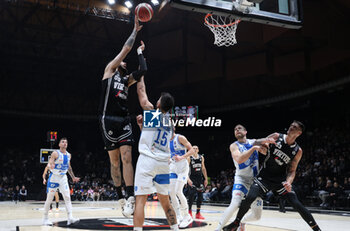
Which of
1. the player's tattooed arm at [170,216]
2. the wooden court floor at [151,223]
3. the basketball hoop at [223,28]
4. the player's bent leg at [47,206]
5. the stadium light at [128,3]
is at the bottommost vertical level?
the wooden court floor at [151,223]

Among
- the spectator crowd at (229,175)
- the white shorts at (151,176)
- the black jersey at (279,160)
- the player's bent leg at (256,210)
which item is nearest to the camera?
the white shorts at (151,176)

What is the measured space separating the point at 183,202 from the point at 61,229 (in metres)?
2.69

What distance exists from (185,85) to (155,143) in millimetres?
19075

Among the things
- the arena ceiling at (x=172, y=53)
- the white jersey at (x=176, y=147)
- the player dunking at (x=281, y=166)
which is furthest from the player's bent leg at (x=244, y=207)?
the arena ceiling at (x=172, y=53)

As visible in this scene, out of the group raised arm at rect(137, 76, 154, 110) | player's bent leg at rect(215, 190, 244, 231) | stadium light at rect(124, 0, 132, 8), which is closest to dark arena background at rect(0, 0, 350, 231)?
stadium light at rect(124, 0, 132, 8)

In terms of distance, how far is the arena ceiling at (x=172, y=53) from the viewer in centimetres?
1628

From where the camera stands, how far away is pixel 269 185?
18.1 ft

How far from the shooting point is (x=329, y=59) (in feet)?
55.0

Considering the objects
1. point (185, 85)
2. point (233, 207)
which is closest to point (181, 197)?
point (233, 207)

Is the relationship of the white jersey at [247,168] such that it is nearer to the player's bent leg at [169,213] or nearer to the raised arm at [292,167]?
the raised arm at [292,167]

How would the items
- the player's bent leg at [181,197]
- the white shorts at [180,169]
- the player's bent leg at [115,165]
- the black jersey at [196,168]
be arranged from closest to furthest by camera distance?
the player's bent leg at [115,165] < the player's bent leg at [181,197] < the white shorts at [180,169] < the black jersey at [196,168]

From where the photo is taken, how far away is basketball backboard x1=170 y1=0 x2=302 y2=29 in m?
7.24

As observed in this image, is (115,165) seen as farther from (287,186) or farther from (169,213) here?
(287,186)

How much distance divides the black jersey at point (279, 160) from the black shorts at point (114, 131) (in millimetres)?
2318
